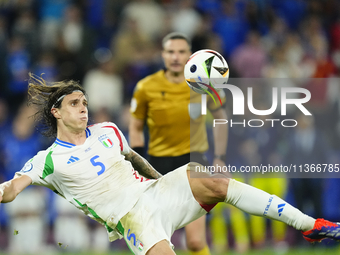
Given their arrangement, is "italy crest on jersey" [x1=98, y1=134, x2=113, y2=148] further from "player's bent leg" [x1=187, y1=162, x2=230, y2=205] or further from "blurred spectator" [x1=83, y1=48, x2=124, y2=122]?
"blurred spectator" [x1=83, y1=48, x2=124, y2=122]

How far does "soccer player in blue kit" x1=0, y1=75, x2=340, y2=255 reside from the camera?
4770 millimetres

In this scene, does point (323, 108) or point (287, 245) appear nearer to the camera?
point (287, 245)

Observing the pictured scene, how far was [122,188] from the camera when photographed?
16.7 ft

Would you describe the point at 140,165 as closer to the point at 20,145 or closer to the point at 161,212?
the point at 161,212

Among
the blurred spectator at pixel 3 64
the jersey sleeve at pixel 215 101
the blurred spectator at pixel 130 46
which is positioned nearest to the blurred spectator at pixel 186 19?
the blurred spectator at pixel 130 46

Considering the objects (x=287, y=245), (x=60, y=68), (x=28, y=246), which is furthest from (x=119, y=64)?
(x=287, y=245)

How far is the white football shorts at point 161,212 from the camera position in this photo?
489 cm

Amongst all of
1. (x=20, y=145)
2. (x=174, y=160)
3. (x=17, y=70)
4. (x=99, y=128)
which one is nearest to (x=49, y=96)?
(x=99, y=128)

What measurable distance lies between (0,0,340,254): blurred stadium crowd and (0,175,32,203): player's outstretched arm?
422 cm

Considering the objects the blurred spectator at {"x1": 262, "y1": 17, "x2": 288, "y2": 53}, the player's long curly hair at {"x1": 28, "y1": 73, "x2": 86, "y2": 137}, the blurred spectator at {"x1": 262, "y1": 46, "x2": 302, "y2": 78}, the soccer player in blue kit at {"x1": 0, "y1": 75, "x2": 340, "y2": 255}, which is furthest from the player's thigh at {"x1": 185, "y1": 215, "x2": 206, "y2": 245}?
the blurred spectator at {"x1": 262, "y1": 17, "x2": 288, "y2": 53}

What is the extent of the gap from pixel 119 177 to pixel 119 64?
634cm

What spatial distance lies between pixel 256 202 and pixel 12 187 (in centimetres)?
217

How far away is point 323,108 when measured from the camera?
10.3 metres

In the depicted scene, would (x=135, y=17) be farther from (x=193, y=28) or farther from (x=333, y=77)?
(x=333, y=77)
